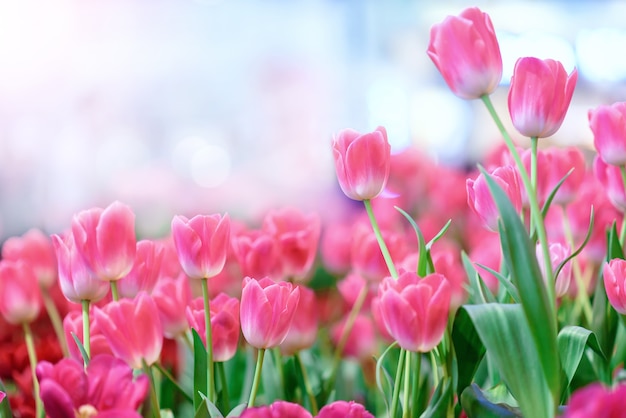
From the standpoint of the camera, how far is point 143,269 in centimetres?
40

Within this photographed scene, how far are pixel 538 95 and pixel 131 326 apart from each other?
21cm

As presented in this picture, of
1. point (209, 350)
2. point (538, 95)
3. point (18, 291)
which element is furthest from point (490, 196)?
point (18, 291)

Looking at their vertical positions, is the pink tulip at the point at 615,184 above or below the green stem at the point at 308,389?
above

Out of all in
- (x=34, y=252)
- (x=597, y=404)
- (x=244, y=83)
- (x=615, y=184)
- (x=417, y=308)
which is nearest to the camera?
(x=597, y=404)

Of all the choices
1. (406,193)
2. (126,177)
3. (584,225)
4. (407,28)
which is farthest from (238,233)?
(407,28)

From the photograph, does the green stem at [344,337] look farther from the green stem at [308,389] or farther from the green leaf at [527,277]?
the green leaf at [527,277]

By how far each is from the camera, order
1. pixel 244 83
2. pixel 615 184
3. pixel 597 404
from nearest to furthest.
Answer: pixel 597 404
pixel 615 184
pixel 244 83

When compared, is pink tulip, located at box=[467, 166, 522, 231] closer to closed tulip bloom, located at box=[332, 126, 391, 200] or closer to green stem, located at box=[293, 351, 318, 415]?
closed tulip bloom, located at box=[332, 126, 391, 200]

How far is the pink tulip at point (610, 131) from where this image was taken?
0.38 metres

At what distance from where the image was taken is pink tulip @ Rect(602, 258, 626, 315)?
0.35 m

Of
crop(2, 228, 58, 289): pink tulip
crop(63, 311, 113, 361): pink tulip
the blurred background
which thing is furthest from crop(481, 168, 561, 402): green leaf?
the blurred background

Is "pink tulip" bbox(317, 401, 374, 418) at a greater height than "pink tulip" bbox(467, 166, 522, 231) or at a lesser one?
lesser

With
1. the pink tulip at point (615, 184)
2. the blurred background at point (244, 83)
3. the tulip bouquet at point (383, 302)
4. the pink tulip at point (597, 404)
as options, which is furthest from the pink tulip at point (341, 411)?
the blurred background at point (244, 83)

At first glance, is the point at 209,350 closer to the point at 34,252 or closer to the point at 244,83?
the point at 34,252
